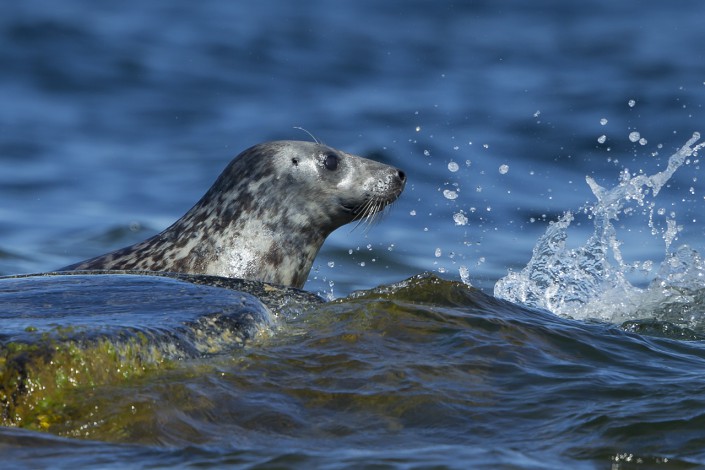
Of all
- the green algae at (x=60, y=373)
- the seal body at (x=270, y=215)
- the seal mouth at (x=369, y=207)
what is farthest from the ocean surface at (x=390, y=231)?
the seal mouth at (x=369, y=207)

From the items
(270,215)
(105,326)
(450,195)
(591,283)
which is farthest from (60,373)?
(450,195)

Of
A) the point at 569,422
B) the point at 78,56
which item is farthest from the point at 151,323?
the point at 78,56

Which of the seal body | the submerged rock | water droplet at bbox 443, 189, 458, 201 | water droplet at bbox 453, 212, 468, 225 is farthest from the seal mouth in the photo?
water droplet at bbox 443, 189, 458, 201

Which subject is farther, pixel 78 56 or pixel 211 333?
pixel 78 56

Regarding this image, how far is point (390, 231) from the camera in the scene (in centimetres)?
1166

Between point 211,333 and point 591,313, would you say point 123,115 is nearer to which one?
point 591,313

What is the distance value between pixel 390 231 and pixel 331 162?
14.9ft

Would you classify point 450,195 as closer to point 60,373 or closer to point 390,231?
point 390,231

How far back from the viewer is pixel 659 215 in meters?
11.4

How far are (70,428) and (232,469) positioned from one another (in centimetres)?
56

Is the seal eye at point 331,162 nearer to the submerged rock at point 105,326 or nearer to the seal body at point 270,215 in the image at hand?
the seal body at point 270,215

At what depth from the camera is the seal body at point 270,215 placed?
6848 mm

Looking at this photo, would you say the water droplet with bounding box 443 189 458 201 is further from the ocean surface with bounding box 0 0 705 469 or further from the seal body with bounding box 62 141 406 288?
the seal body with bounding box 62 141 406 288

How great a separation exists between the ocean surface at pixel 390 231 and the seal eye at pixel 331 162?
0.72 m
